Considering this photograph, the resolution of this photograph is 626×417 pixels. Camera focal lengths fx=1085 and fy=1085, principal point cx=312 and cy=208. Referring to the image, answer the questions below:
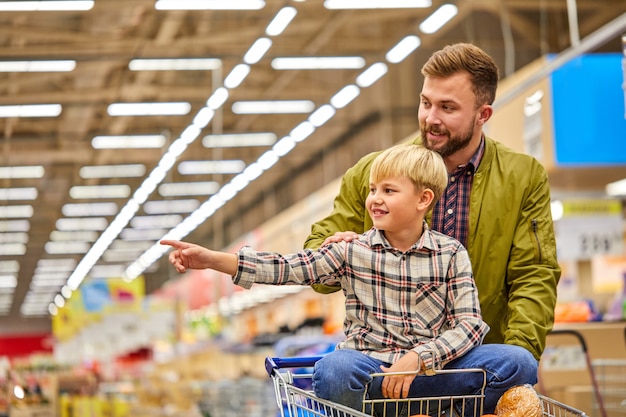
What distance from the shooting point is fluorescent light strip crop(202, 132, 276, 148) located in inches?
618

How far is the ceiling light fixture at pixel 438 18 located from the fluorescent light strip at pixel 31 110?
5467 mm

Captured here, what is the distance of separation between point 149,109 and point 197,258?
40.0ft

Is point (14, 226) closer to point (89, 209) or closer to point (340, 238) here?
point (89, 209)

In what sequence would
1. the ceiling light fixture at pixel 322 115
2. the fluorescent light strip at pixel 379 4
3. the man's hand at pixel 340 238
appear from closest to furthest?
1. the man's hand at pixel 340 238
2. the fluorescent light strip at pixel 379 4
3. the ceiling light fixture at pixel 322 115

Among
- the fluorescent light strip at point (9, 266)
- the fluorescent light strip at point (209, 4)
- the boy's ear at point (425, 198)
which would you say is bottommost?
the boy's ear at point (425, 198)

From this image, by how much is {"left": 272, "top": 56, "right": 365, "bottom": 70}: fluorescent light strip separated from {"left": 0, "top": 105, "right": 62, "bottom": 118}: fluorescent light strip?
340 cm

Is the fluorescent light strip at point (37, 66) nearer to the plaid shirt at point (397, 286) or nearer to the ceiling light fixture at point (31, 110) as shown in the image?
the ceiling light fixture at point (31, 110)

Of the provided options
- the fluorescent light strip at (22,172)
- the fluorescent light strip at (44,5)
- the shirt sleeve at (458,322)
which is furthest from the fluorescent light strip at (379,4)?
the fluorescent light strip at (22,172)

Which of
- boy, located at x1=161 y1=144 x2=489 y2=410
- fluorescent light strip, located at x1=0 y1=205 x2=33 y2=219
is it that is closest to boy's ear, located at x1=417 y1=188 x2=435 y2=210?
boy, located at x1=161 y1=144 x2=489 y2=410

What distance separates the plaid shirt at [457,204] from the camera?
2803 millimetres

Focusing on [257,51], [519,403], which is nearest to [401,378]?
[519,403]

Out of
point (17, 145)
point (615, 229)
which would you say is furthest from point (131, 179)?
point (615, 229)

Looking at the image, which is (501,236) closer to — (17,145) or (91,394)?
(91,394)

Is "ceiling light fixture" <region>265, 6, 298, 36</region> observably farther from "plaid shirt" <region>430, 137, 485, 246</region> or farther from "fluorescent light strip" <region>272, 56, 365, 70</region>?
"plaid shirt" <region>430, 137, 485, 246</region>
